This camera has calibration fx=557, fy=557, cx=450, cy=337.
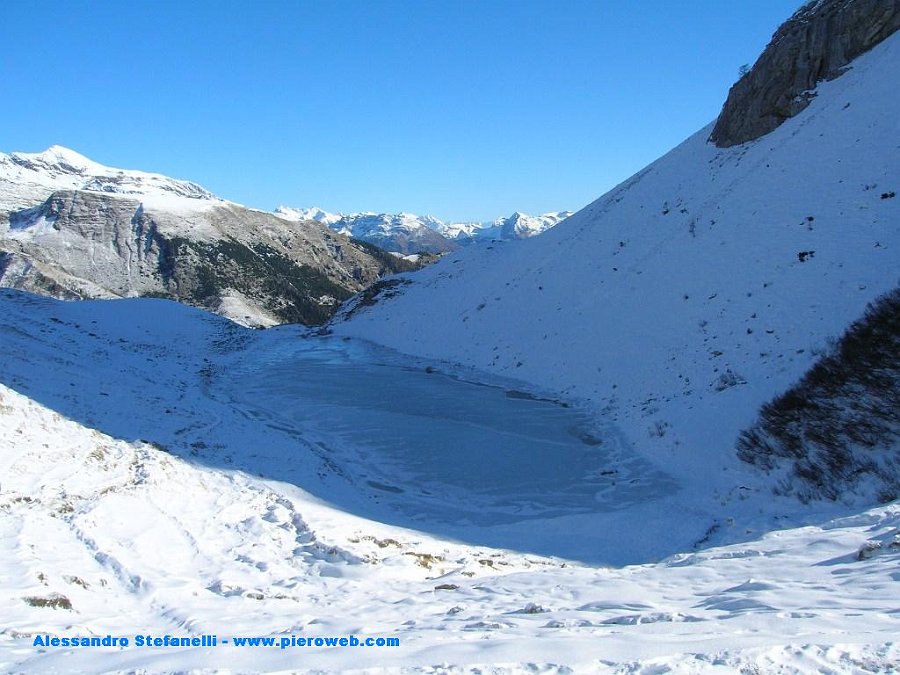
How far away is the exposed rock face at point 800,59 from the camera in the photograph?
3181 centimetres

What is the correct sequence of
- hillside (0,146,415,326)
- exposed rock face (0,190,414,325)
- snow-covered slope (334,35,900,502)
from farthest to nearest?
1. hillside (0,146,415,326)
2. exposed rock face (0,190,414,325)
3. snow-covered slope (334,35,900,502)

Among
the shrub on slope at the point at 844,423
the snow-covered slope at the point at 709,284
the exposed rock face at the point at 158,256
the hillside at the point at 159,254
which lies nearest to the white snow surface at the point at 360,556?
the shrub on slope at the point at 844,423

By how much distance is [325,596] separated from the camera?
27.5 feet

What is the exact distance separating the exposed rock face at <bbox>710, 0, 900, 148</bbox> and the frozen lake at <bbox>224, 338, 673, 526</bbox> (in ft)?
82.5

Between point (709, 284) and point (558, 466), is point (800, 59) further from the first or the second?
point (558, 466)

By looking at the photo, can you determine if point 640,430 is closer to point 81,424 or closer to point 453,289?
point 81,424

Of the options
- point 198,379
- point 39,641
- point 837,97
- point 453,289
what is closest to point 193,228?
point 453,289

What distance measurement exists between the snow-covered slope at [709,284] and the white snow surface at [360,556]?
3341 mm

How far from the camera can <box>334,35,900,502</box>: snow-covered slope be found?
1734 centimetres

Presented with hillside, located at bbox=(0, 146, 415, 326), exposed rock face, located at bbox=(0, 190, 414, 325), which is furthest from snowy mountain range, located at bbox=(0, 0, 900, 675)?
exposed rock face, located at bbox=(0, 190, 414, 325)

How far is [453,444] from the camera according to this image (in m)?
18.2

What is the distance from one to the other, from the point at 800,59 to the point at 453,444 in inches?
1342

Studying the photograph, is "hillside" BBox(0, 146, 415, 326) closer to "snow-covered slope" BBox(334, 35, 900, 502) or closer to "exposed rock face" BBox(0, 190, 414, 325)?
"exposed rock face" BBox(0, 190, 414, 325)

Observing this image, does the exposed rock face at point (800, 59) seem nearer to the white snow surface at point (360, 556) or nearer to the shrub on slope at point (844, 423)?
the shrub on slope at point (844, 423)
